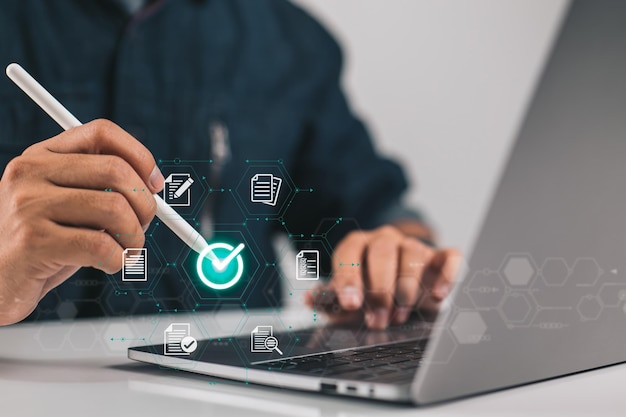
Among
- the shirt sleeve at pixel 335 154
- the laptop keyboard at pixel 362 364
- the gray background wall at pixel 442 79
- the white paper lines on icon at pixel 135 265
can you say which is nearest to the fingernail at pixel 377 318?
the laptop keyboard at pixel 362 364

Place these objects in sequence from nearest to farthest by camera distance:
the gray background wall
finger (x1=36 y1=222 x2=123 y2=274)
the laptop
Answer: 1. the laptop
2. finger (x1=36 y1=222 x2=123 y2=274)
3. the gray background wall

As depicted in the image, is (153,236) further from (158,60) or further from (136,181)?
(158,60)

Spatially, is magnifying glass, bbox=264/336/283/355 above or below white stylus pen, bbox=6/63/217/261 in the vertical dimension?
below

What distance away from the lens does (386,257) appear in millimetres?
685

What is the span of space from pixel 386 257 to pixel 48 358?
360mm

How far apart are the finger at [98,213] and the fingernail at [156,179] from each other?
0.08ft

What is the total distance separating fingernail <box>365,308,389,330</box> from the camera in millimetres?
632

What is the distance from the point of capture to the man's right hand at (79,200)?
1.35ft

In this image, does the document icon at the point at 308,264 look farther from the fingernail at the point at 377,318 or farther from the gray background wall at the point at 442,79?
the gray background wall at the point at 442,79

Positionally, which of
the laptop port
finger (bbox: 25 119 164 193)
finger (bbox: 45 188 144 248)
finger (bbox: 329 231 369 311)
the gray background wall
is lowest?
the gray background wall

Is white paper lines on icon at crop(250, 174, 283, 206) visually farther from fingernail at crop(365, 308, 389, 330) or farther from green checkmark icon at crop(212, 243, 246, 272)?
fingernail at crop(365, 308, 389, 330)

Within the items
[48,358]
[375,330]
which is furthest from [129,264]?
[375,330]

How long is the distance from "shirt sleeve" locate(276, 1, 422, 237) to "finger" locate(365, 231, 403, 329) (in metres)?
0.40
